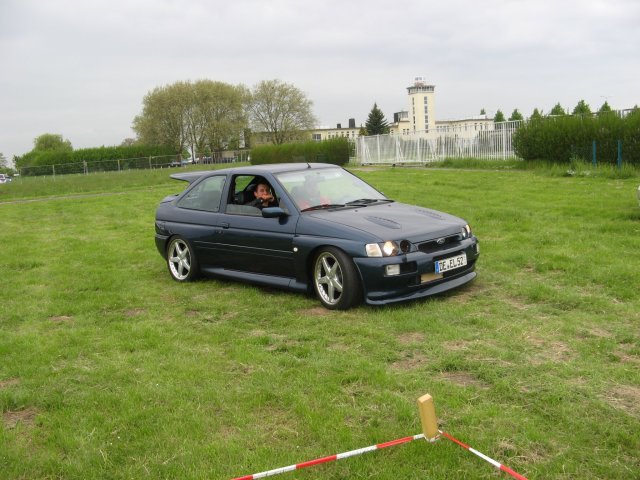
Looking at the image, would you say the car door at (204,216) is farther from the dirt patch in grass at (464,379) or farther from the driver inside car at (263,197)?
the dirt patch in grass at (464,379)

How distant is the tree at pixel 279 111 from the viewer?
8638 cm

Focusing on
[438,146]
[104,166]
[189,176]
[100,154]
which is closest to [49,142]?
[100,154]

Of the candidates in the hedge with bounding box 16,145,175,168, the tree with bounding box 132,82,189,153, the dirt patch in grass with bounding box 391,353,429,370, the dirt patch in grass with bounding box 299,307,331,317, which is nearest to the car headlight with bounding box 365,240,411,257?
the dirt patch in grass with bounding box 299,307,331,317

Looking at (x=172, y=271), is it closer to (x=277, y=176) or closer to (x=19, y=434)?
(x=277, y=176)

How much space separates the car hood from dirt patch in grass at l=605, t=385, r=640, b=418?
2600 mm

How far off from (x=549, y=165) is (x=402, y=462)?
21282 mm

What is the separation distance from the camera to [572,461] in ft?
10.4

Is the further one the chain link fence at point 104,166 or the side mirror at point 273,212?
the chain link fence at point 104,166

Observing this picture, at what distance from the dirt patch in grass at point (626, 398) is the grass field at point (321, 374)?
12mm

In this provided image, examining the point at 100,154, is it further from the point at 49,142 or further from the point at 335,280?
the point at 335,280

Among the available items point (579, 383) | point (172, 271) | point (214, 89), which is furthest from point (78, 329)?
point (214, 89)

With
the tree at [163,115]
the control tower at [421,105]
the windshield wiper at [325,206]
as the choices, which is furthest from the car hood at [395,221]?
the control tower at [421,105]

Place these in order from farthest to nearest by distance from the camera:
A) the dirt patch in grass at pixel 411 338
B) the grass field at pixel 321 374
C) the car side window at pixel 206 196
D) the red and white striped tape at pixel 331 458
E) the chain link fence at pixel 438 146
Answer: the chain link fence at pixel 438 146 → the car side window at pixel 206 196 → the dirt patch in grass at pixel 411 338 → the grass field at pixel 321 374 → the red and white striped tape at pixel 331 458

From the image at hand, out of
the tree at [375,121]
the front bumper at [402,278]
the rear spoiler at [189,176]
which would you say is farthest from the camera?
the tree at [375,121]
